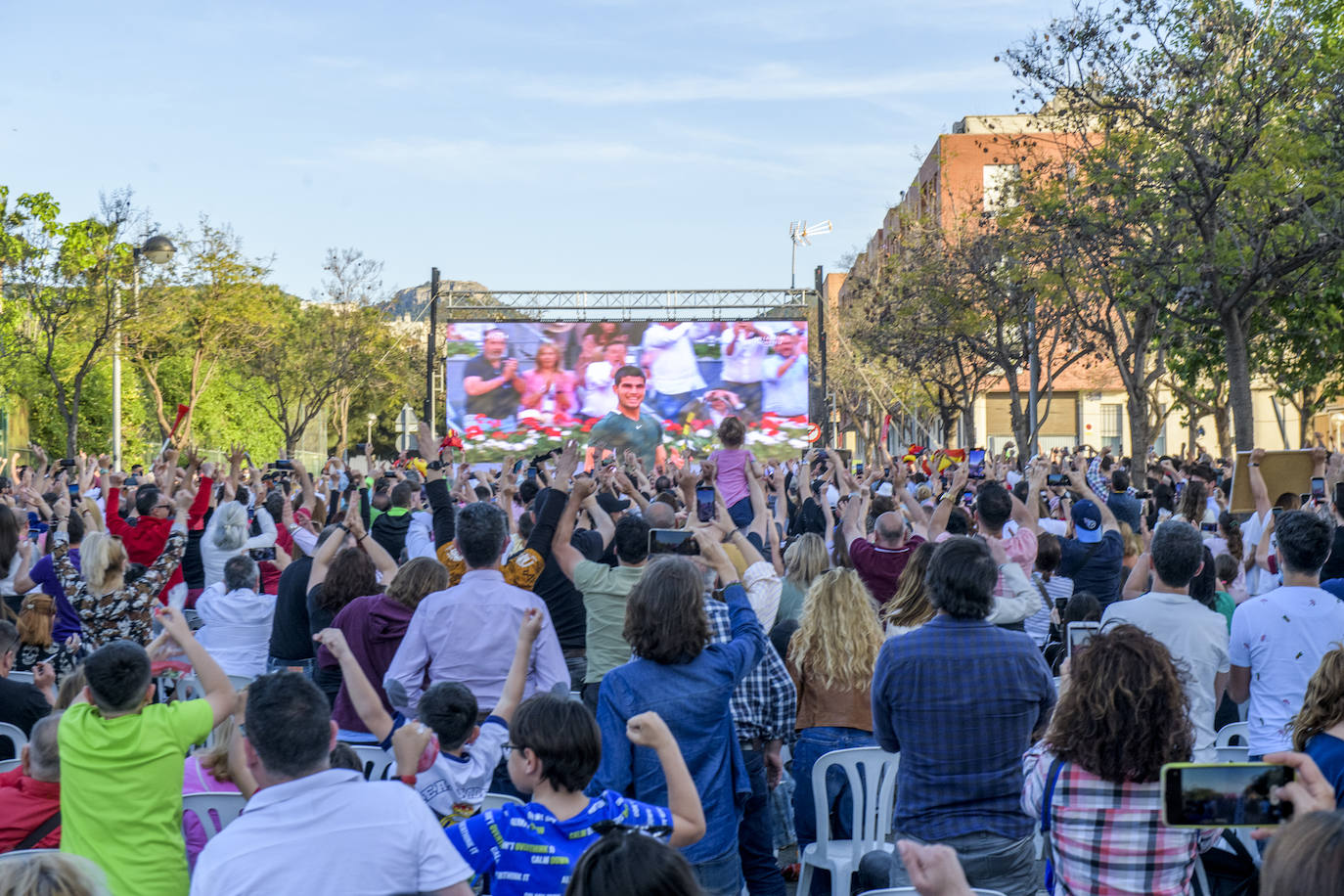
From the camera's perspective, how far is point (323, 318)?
40000 millimetres

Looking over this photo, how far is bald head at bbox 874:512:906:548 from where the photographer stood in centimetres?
720

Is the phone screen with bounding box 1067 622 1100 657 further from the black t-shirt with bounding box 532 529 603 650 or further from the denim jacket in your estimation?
the denim jacket

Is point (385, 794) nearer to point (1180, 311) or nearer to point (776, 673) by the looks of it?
point (776, 673)

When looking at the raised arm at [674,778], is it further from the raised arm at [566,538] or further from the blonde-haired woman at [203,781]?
the raised arm at [566,538]

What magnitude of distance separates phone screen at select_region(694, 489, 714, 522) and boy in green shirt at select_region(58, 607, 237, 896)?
293cm

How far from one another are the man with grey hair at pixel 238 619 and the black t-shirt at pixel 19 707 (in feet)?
5.60

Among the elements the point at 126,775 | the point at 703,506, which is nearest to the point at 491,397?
the point at 703,506

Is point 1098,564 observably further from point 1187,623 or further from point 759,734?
point 759,734

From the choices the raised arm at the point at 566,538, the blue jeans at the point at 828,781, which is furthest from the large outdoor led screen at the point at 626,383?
the blue jeans at the point at 828,781

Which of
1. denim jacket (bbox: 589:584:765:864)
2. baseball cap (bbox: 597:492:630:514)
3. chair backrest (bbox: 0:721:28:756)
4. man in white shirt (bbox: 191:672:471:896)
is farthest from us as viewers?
baseball cap (bbox: 597:492:630:514)

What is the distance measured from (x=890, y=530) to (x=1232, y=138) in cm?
1105

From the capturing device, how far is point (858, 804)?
16.9 ft

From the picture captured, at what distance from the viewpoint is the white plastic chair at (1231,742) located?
5312 millimetres

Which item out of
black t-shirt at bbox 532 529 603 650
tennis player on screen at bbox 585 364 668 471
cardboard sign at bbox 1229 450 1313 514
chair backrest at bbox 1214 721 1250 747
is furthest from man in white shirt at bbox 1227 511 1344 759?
tennis player on screen at bbox 585 364 668 471
